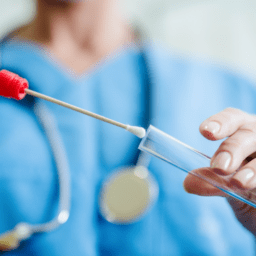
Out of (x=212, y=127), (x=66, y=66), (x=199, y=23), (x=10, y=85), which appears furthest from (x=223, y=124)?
(x=199, y=23)

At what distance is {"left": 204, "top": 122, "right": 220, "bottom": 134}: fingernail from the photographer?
0.68 ft

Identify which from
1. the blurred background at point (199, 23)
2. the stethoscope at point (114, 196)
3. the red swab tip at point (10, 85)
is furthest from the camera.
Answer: the blurred background at point (199, 23)

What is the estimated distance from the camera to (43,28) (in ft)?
1.66

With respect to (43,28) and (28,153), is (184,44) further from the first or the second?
(28,153)

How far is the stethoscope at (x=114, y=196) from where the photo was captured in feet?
1.18

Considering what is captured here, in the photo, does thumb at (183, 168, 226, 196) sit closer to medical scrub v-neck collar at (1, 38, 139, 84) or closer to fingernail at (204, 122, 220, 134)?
fingernail at (204, 122, 220, 134)

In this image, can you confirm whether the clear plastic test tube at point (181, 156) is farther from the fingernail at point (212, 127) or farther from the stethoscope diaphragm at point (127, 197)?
the stethoscope diaphragm at point (127, 197)

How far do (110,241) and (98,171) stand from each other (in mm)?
104

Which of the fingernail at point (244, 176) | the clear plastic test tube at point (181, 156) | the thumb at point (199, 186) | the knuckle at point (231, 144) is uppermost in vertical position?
the knuckle at point (231, 144)

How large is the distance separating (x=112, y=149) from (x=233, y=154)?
0.82ft

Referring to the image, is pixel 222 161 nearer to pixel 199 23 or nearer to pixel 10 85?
pixel 10 85

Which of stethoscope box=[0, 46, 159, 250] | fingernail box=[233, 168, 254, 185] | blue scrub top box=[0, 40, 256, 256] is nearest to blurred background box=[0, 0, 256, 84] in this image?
blue scrub top box=[0, 40, 256, 256]

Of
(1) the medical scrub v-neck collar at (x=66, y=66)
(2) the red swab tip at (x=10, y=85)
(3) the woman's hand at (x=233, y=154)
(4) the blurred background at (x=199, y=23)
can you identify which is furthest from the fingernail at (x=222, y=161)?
(4) the blurred background at (x=199, y=23)

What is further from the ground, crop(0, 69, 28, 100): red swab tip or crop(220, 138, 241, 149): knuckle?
crop(0, 69, 28, 100): red swab tip
